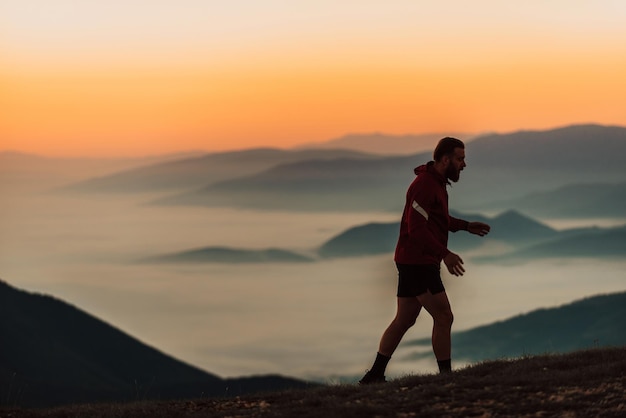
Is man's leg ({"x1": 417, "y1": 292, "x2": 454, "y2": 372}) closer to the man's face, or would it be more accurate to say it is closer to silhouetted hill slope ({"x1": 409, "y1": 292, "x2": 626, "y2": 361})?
the man's face

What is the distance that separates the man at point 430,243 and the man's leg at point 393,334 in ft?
0.04

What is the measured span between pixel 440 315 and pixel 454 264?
68cm

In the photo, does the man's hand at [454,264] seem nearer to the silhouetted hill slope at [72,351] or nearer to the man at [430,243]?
the man at [430,243]

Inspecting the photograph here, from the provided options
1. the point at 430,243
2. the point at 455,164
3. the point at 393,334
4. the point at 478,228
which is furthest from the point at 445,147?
the point at 393,334

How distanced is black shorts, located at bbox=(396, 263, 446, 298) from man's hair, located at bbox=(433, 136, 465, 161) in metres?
1.12

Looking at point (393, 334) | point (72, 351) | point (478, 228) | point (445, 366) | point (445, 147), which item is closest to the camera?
point (445, 147)

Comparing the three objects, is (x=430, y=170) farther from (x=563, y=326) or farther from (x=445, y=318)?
(x=563, y=326)

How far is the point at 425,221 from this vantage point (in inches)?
536

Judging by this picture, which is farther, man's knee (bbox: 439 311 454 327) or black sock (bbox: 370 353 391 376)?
black sock (bbox: 370 353 391 376)

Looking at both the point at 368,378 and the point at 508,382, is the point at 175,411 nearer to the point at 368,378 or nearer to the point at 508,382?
the point at 368,378

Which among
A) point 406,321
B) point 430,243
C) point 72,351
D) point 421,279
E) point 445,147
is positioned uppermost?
point 72,351

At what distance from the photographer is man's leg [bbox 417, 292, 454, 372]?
543 inches

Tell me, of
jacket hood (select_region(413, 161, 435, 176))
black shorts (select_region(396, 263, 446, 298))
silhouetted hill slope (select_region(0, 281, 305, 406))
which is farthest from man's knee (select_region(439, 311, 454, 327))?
silhouetted hill slope (select_region(0, 281, 305, 406))

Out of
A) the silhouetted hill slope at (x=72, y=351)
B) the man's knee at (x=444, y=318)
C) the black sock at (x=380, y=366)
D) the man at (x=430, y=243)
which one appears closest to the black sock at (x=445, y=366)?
the man at (x=430, y=243)
